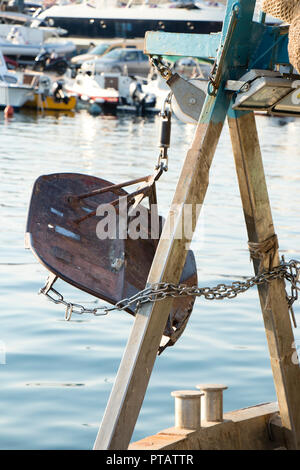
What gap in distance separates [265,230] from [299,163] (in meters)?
21.9

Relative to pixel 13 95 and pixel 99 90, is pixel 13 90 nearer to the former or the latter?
pixel 13 95

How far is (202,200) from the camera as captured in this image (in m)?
4.61

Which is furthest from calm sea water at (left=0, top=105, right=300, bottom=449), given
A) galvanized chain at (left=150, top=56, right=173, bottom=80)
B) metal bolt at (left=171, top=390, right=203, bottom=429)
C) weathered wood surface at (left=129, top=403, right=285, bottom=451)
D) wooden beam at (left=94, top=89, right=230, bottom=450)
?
galvanized chain at (left=150, top=56, right=173, bottom=80)

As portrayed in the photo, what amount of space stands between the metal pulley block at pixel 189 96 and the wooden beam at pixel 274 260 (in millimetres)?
188

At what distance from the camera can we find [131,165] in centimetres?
2347

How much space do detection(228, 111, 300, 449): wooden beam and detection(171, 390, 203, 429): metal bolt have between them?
0.45 metres

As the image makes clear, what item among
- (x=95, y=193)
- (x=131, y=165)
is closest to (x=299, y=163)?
(x=131, y=165)

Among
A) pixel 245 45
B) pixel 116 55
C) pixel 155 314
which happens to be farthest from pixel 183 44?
pixel 116 55

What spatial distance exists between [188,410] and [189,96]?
1.56 m

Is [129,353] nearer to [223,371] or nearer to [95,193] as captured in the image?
[95,193]

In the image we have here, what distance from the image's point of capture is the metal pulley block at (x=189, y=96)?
16.1 ft

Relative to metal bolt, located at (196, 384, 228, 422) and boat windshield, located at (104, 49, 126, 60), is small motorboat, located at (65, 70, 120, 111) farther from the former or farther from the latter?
metal bolt, located at (196, 384, 228, 422)

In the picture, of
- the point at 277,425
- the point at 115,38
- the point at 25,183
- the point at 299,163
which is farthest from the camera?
the point at 115,38

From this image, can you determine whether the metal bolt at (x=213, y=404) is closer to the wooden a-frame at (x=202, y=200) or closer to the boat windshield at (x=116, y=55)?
the wooden a-frame at (x=202, y=200)
